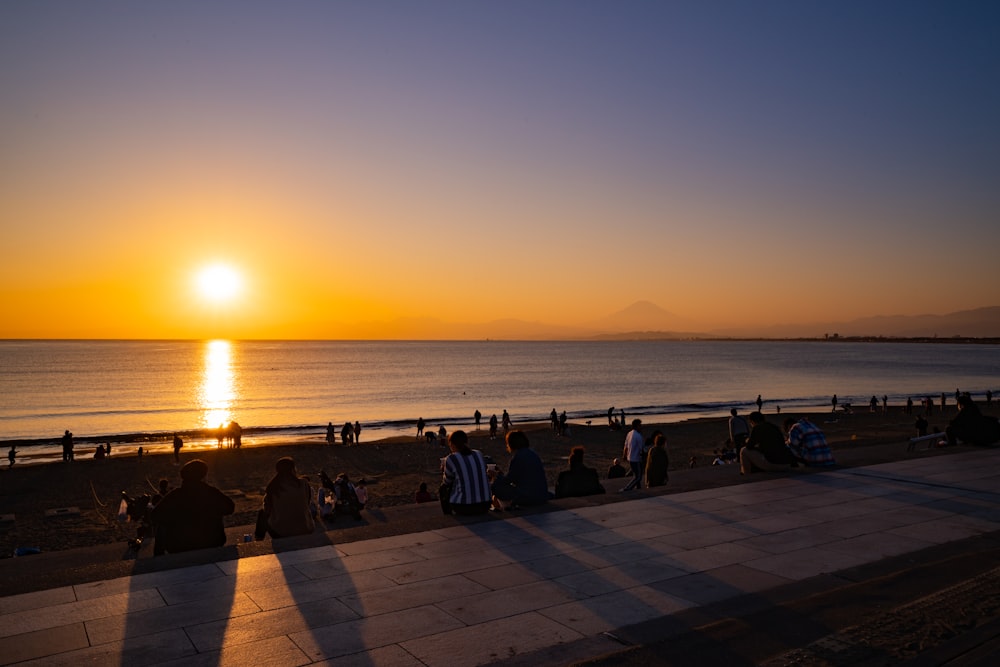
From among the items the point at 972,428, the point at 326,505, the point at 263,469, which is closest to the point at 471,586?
the point at 326,505

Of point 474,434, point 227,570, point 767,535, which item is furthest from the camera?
point 474,434

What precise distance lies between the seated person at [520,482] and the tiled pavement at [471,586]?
489 mm

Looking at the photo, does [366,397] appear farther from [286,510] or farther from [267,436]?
[286,510]

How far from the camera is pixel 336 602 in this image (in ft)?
18.7

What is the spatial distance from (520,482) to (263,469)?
2385 centimetres

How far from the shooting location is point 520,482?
30.7ft

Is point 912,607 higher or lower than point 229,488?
higher

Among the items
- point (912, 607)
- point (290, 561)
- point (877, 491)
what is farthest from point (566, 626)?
point (877, 491)

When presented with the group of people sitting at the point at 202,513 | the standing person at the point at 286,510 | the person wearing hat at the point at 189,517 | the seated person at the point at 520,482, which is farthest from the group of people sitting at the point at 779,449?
the person wearing hat at the point at 189,517

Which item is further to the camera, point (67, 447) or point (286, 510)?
point (67, 447)

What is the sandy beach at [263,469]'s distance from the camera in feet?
62.3

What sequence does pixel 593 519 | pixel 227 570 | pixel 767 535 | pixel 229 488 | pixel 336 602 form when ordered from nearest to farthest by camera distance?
pixel 336 602, pixel 227 570, pixel 767 535, pixel 593 519, pixel 229 488

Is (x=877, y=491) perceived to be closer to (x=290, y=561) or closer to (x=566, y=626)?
(x=566, y=626)

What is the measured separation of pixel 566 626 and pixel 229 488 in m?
23.5
